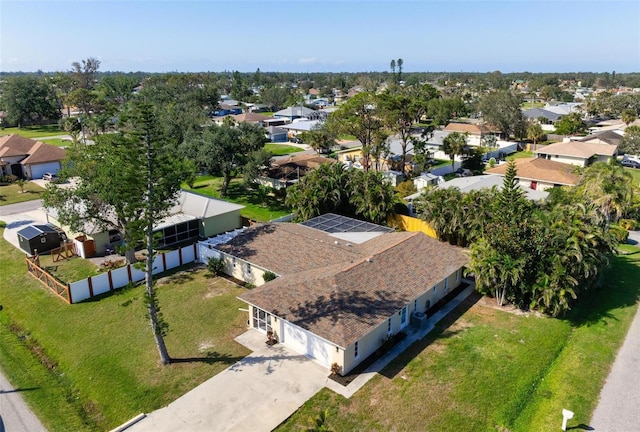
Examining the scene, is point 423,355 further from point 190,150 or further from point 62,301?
point 190,150

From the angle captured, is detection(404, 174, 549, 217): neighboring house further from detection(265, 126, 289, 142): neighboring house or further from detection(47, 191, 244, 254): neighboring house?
detection(265, 126, 289, 142): neighboring house

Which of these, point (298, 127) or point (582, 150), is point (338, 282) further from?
point (298, 127)

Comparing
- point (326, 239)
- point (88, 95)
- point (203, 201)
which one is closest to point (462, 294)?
point (326, 239)

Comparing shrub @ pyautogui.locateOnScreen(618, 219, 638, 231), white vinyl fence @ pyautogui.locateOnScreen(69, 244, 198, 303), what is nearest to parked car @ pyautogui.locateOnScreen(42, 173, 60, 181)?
white vinyl fence @ pyautogui.locateOnScreen(69, 244, 198, 303)

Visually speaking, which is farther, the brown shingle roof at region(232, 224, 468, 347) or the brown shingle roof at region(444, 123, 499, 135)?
the brown shingle roof at region(444, 123, 499, 135)

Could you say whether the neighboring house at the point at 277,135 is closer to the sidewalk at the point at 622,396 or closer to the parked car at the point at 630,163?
the parked car at the point at 630,163

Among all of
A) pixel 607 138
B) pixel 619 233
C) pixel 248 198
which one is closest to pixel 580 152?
pixel 607 138
